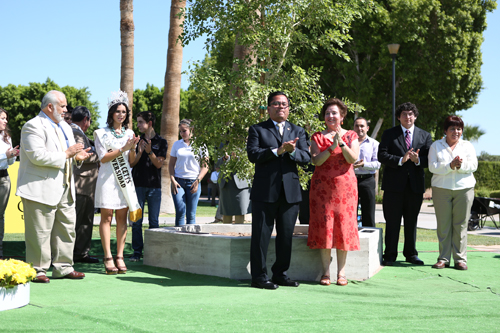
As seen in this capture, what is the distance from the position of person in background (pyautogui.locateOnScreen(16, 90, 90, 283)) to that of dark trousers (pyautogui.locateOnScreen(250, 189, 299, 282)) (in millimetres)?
2154

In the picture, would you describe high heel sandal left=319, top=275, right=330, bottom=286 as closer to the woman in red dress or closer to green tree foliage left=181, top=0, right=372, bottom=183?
the woman in red dress

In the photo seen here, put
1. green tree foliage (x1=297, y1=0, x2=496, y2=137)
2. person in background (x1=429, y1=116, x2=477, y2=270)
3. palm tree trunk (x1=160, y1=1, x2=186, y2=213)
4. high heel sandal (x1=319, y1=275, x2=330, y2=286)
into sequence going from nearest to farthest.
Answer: high heel sandal (x1=319, y1=275, x2=330, y2=286) < person in background (x1=429, y1=116, x2=477, y2=270) < palm tree trunk (x1=160, y1=1, x2=186, y2=213) < green tree foliage (x1=297, y1=0, x2=496, y2=137)

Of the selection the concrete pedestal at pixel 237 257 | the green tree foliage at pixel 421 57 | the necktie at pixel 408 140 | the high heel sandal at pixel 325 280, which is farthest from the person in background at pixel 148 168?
the green tree foliage at pixel 421 57

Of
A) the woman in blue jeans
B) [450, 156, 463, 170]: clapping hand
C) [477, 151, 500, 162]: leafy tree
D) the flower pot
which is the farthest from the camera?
[477, 151, 500, 162]: leafy tree

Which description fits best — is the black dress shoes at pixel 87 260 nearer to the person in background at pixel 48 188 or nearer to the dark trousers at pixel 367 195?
the person in background at pixel 48 188

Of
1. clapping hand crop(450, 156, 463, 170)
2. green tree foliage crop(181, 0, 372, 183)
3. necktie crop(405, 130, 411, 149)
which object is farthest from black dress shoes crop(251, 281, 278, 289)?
necktie crop(405, 130, 411, 149)

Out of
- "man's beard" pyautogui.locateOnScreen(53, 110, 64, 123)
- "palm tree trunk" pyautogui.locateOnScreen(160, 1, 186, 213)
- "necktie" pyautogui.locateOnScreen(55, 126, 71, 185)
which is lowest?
"necktie" pyautogui.locateOnScreen(55, 126, 71, 185)

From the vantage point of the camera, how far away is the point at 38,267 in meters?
6.18

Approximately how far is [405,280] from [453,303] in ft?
4.56

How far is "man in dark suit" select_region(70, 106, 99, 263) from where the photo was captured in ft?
25.8

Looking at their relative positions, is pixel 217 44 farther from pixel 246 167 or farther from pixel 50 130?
pixel 50 130

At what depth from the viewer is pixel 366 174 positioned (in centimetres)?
857

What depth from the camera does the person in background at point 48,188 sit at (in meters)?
6.06

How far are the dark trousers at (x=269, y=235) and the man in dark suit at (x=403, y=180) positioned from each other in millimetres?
2277
